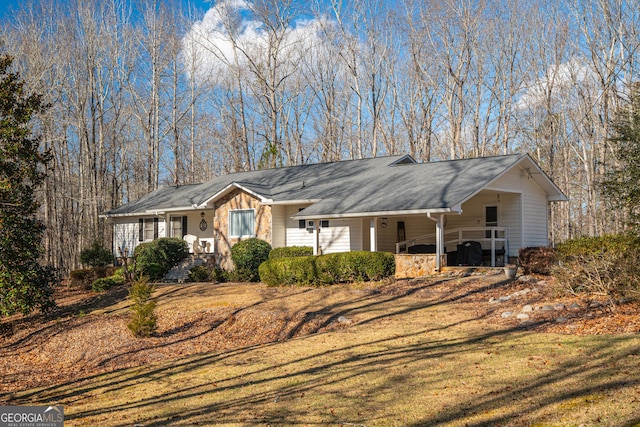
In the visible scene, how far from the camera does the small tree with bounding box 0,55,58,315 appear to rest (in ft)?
56.5

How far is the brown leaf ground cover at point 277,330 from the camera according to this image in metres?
8.84

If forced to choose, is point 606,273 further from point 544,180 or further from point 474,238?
point 544,180

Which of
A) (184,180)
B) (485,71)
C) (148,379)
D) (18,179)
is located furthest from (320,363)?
(184,180)

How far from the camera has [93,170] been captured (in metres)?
35.0

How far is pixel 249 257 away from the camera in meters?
23.8

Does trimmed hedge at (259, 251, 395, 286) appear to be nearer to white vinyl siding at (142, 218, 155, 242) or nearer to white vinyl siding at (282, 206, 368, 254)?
white vinyl siding at (282, 206, 368, 254)

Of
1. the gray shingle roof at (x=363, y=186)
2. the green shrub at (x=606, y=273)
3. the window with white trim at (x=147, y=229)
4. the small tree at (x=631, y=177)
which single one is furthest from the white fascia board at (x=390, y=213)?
the window with white trim at (x=147, y=229)

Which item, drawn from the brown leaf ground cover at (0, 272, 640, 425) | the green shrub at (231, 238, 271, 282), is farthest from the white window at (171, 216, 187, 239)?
the brown leaf ground cover at (0, 272, 640, 425)

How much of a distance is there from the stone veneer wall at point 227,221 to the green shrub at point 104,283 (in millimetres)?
4163

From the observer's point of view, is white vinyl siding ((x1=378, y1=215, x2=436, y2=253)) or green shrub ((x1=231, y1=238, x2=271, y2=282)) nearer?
green shrub ((x1=231, y1=238, x2=271, y2=282))

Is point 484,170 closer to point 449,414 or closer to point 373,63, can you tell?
point 449,414

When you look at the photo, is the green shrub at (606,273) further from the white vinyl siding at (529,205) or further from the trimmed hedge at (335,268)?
the white vinyl siding at (529,205)

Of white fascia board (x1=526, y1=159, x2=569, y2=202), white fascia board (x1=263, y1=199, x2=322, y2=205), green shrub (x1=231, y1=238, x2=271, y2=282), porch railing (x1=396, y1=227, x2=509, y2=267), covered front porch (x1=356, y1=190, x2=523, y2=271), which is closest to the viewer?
porch railing (x1=396, y1=227, x2=509, y2=267)

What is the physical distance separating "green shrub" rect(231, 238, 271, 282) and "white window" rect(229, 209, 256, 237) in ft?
4.32
